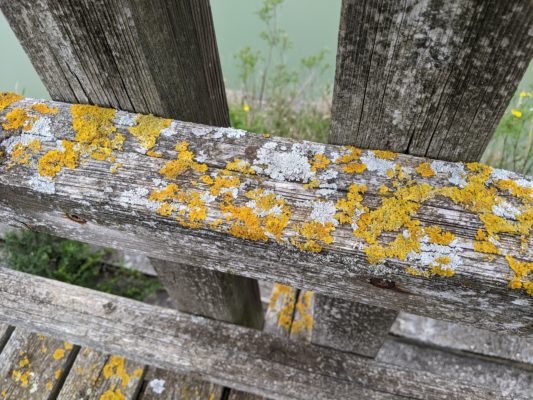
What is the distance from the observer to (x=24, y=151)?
1027 mm

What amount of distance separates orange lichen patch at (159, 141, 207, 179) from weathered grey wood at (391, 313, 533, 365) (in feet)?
6.79

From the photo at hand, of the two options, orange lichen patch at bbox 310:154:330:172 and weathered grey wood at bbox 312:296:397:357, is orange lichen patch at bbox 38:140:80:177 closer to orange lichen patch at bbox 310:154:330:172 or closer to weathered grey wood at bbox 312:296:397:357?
orange lichen patch at bbox 310:154:330:172

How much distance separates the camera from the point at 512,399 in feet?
5.21

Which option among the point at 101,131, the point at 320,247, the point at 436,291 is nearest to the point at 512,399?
the point at 436,291

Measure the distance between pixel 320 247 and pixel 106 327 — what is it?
4.46 ft

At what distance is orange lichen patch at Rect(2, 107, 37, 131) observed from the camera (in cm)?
107

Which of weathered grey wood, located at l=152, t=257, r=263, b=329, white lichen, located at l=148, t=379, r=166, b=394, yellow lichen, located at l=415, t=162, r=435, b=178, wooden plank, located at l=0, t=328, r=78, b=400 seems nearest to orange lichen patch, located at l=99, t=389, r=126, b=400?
white lichen, located at l=148, t=379, r=166, b=394

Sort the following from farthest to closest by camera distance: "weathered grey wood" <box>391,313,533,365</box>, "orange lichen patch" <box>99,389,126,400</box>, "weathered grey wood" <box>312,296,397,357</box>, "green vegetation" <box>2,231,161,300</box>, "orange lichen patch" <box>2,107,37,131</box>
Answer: "green vegetation" <box>2,231,161,300</box>, "weathered grey wood" <box>391,313,533,365</box>, "orange lichen patch" <box>99,389,126,400</box>, "weathered grey wood" <box>312,296,397,357</box>, "orange lichen patch" <box>2,107,37,131</box>

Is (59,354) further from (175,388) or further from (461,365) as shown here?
(461,365)

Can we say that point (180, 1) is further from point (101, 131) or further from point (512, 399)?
point (512, 399)

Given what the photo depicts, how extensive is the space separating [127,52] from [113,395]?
1664mm

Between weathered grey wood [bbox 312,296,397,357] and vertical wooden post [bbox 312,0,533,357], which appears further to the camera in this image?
weathered grey wood [bbox 312,296,397,357]

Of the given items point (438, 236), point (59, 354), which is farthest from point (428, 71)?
point (59, 354)

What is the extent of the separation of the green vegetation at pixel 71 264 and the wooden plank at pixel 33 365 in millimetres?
764
